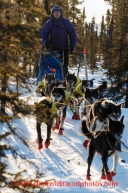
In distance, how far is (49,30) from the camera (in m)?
8.96

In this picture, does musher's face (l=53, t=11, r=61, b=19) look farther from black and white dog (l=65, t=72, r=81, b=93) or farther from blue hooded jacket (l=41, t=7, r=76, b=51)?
black and white dog (l=65, t=72, r=81, b=93)

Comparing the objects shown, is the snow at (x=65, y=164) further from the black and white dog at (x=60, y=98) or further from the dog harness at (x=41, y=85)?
the dog harness at (x=41, y=85)

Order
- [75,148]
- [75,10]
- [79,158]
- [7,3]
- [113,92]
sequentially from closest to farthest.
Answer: [7,3], [79,158], [75,148], [113,92], [75,10]

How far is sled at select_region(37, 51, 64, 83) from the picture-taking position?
8852 millimetres

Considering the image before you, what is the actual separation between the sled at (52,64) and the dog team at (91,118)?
0.76 ft

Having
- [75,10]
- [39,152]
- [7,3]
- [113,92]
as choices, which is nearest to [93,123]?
[39,152]

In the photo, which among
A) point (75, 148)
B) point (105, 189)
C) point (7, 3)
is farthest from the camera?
point (75, 148)

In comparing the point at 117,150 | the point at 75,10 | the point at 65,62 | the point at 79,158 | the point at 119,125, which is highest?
the point at 75,10

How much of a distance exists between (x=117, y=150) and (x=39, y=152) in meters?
1.87

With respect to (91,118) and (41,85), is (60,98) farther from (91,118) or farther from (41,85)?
(91,118)

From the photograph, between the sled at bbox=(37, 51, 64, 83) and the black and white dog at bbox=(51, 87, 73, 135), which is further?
the sled at bbox=(37, 51, 64, 83)

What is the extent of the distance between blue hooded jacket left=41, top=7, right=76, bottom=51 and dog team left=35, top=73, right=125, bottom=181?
102cm

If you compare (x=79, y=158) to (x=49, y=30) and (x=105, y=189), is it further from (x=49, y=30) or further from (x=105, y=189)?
(x=49, y=30)

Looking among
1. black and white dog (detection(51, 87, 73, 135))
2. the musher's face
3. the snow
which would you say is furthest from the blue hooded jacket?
the snow
